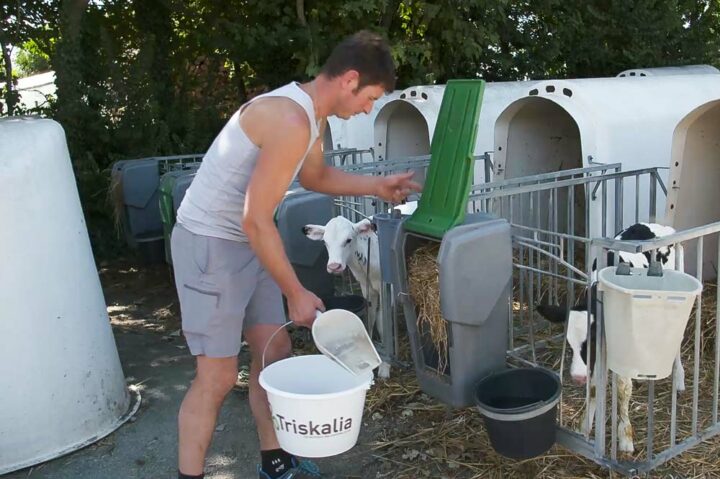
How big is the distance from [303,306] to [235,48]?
24.3 feet

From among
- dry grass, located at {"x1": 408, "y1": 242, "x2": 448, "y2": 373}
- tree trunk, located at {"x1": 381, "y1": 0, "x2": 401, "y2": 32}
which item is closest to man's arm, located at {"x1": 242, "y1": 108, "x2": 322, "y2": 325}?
dry grass, located at {"x1": 408, "y1": 242, "x2": 448, "y2": 373}

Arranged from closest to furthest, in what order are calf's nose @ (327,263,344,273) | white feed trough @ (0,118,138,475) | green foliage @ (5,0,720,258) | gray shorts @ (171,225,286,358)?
gray shorts @ (171,225,286,358) → white feed trough @ (0,118,138,475) → calf's nose @ (327,263,344,273) → green foliage @ (5,0,720,258)

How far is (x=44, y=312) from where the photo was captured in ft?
12.0

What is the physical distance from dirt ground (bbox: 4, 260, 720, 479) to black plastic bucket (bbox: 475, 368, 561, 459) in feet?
1.25

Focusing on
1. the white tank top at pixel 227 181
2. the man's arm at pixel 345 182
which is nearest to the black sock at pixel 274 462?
the white tank top at pixel 227 181

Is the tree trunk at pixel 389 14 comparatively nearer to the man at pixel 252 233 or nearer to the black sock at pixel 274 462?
the man at pixel 252 233

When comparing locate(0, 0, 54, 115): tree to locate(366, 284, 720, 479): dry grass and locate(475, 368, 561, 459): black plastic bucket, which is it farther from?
locate(475, 368, 561, 459): black plastic bucket

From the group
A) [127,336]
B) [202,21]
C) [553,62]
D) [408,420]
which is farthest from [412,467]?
[553,62]

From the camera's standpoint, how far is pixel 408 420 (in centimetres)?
394

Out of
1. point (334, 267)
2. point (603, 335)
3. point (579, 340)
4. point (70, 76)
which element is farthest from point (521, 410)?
point (70, 76)

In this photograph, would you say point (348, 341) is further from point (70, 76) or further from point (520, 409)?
Answer: point (70, 76)

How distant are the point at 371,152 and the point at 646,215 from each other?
2880 millimetres

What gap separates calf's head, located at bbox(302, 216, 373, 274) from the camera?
432 centimetres

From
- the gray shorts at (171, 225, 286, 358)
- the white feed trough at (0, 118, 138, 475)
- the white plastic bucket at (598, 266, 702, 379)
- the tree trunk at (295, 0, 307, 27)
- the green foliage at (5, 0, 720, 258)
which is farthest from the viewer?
the tree trunk at (295, 0, 307, 27)
